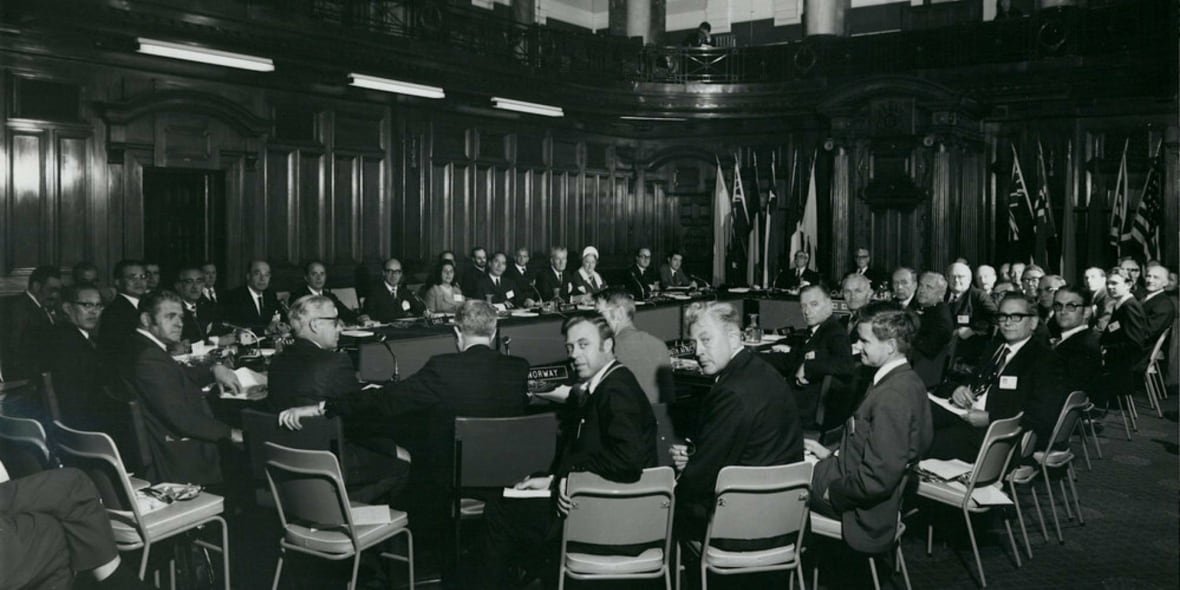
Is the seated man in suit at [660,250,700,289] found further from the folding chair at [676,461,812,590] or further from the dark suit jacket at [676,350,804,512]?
the folding chair at [676,461,812,590]

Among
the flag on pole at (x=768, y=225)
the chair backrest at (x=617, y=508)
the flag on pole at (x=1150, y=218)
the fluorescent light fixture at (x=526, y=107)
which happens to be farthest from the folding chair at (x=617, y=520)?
the flag on pole at (x=768, y=225)

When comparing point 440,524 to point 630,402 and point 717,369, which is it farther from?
point 717,369

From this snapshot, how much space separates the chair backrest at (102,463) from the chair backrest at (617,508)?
68.8 inches

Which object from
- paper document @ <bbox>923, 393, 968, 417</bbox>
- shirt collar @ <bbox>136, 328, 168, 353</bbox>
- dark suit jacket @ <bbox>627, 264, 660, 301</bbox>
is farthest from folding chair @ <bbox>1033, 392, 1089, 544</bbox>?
dark suit jacket @ <bbox>627, 264, 660, 301</bbox>

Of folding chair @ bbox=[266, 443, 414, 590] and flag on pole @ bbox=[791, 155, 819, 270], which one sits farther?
flag on pole @ bbox=[791, 155, 819, 270]

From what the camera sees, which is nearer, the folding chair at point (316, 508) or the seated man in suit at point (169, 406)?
the folding chair at point (316, 508)

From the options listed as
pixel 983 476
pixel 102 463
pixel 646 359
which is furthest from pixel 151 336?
pixel 983 476

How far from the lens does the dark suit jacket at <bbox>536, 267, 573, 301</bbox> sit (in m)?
10.9

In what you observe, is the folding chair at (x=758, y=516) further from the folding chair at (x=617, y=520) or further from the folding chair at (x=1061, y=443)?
the folding chair at (x=1061, y=443)

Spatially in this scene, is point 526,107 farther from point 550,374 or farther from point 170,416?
point 170,416

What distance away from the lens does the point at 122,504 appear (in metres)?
3.54

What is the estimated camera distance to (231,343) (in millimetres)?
6125

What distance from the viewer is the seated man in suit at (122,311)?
17.6ft

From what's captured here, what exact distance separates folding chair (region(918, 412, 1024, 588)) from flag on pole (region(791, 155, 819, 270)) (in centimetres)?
887
